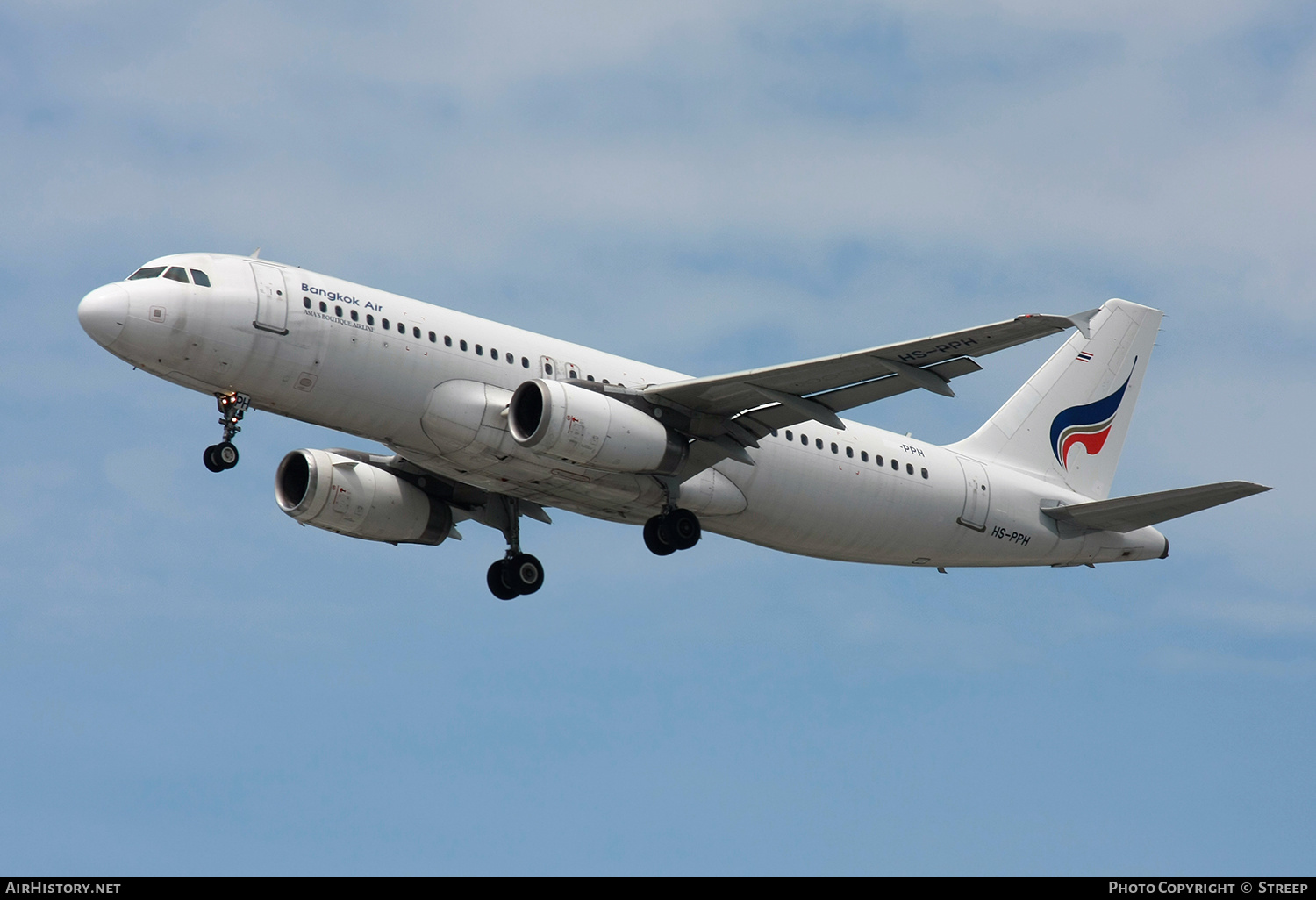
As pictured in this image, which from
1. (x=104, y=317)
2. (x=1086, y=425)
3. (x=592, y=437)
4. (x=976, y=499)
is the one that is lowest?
(x=592, y=437)

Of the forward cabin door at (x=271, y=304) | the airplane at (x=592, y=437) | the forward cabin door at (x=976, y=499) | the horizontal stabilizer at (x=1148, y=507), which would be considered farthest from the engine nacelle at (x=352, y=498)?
the horizontal stabilizer at (x=1148, y=507)

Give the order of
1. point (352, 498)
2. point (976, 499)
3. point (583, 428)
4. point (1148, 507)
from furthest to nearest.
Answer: point (976, 499), point (1148, 507), point (352, 498), point (583, 428)

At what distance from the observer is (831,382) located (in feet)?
108

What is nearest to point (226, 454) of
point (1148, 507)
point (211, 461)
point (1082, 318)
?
point (211, 461)

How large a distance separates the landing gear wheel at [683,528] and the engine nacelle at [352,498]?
664cm

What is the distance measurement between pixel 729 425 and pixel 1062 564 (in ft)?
35.8

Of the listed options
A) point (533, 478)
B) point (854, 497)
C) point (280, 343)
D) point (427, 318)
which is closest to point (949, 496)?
point (854, 497)

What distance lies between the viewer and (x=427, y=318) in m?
32.9

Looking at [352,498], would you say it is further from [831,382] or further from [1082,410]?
[1082,410]

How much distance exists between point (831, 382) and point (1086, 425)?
12.9 m

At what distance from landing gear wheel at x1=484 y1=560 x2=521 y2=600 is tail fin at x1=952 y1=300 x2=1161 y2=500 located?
11740mm

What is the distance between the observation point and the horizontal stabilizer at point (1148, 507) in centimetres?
3447

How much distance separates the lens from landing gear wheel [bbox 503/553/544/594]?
38.5 meters

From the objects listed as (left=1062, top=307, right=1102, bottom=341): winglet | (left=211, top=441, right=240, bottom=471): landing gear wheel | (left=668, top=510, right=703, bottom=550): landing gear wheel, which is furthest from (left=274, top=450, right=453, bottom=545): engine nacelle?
(left=1062, top=307, right=1102, bottom=341): winglet
